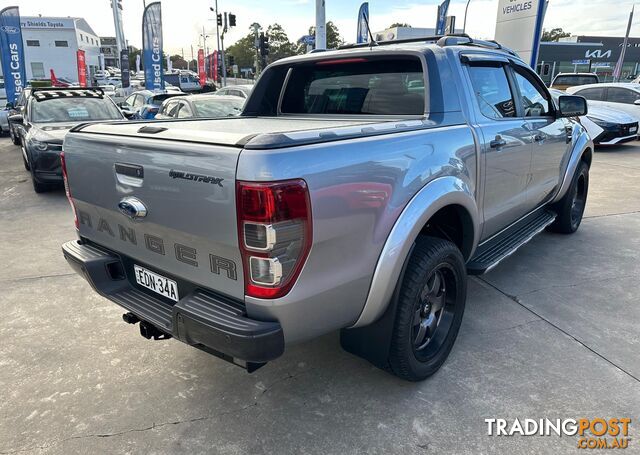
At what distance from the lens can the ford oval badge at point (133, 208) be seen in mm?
2209

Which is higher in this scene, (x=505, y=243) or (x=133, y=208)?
(x=133, y=208)

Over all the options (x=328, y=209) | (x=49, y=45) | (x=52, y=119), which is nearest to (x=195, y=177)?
(x=328, y=209)

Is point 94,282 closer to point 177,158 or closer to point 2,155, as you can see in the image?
point 177,158

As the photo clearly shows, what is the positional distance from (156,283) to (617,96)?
1420 centimetres

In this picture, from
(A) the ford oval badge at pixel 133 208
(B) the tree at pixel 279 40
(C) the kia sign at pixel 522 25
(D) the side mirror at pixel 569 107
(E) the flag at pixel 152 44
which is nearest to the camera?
(A) the ford oval badge at pixel 133 208

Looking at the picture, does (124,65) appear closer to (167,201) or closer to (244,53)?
(167,201)

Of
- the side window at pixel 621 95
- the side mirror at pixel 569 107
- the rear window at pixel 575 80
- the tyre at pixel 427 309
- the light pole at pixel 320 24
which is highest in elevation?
the light pole at pixel 320 24

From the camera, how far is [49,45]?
58.8 meters

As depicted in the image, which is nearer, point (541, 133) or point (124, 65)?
point (541, 133)

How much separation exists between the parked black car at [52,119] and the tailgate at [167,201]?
5.44 meters

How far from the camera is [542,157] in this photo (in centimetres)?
397

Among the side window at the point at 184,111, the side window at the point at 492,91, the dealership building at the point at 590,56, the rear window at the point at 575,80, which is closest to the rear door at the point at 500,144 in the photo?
the side window at the point at 492,91

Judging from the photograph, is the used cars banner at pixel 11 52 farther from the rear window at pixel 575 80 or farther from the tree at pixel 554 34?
the tree at pixel 554 34

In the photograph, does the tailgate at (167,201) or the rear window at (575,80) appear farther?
the rear window at (575,80)
